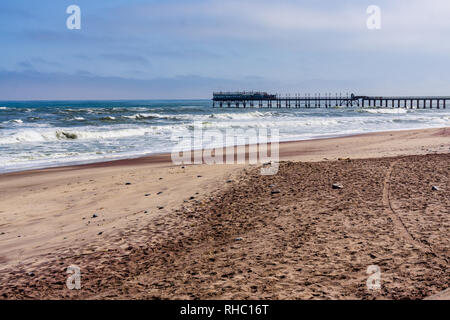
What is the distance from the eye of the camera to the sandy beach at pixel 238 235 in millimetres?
4438

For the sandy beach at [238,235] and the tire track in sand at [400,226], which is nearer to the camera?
the sandy beach at [238,235]

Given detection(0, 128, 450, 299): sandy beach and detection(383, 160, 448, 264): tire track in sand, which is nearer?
detection(0, 128, 450, 299): sandy beach

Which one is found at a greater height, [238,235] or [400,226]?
[400,226]

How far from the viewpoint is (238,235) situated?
19.9 ft

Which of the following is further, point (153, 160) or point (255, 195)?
point (153, 160)

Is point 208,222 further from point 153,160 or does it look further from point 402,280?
point 153,160

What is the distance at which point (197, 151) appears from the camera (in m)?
17.7

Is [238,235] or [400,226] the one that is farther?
[238,235]

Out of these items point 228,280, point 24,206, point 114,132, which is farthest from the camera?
point 114,132

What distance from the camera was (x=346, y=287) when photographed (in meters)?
4.18

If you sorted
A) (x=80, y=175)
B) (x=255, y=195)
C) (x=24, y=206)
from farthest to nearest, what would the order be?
(x=80, y=175)
(x=24, y=206)
(x=255, y=195)

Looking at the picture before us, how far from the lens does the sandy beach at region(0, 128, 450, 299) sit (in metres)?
4.44
